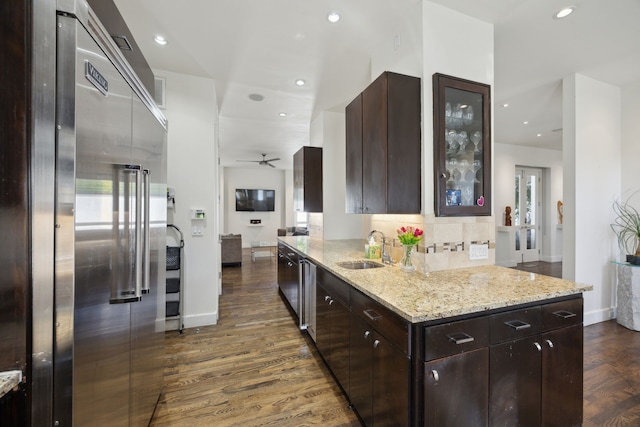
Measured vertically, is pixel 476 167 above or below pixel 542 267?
above

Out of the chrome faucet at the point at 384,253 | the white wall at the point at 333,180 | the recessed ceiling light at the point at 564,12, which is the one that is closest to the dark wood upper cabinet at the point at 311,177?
the white wall at the point at 333,180

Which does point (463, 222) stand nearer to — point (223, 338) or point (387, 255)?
point (387, 255)

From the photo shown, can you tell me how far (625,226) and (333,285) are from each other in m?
4.10

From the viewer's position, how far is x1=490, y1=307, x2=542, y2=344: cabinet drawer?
4.33 ft

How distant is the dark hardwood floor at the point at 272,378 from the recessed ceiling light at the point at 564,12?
10.1 ft

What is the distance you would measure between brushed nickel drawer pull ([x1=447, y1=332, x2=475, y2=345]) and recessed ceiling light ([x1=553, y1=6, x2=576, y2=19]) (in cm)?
269

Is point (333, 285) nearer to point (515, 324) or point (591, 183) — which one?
point (515, 324)

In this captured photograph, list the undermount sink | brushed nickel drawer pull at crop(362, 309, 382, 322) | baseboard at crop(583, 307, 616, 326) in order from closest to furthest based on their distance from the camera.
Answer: brushed nickel drawer pull at crop(362, 309, 382, 322)
the undermount sink
baseboard at crop(583, 307, 616, 326)

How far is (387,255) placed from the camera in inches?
97.3

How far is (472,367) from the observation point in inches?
49.5

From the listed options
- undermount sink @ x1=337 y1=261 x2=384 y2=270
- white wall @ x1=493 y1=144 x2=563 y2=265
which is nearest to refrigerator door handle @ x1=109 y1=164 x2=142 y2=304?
undermount sink @ x1=337 y1=261 x2=384 y2=270

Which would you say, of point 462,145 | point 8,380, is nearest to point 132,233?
point 8,380

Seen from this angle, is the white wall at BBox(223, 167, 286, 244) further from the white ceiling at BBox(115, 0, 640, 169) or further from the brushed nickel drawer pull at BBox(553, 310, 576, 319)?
the brushed nickel drawer pull at BBox(553, 310, 576, 319)

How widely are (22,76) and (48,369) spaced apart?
94 centimetres
